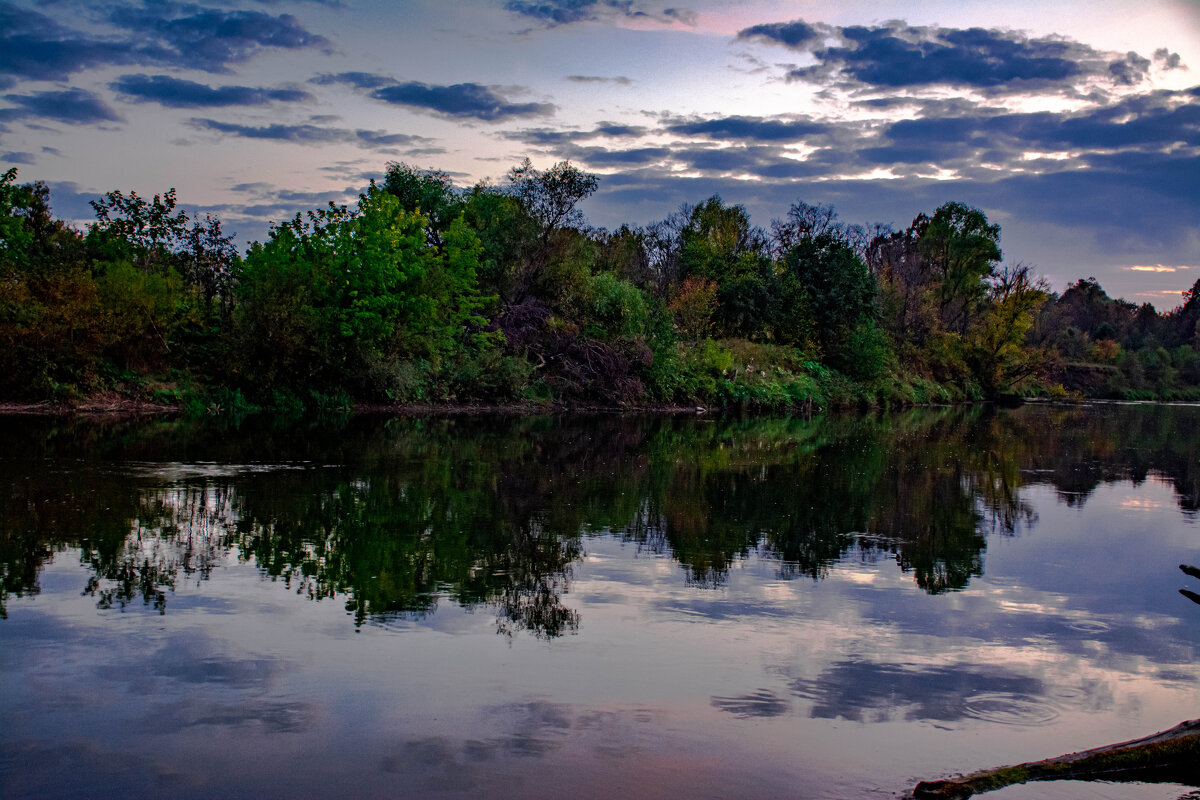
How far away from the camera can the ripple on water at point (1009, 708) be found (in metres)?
6.78

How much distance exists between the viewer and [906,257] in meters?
76.2

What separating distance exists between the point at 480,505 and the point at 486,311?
2840cm

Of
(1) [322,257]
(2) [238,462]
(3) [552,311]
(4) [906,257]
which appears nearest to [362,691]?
(2) [238,462]

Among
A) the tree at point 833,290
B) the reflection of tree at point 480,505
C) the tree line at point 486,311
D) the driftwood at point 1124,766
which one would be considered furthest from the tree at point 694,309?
the driftwood at point 1124,766

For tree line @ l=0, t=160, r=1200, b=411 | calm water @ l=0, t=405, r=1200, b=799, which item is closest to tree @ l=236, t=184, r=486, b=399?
tree line @ l=0, t=160, r=1200, b=411

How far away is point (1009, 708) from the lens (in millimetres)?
7004

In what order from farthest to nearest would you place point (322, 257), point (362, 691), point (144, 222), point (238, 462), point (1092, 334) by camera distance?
point (1092, 334) < point (144, 222) < point (322, 257) < point (238, 462) < point (362, 691)

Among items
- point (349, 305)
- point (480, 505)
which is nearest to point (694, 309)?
point (349, 305)

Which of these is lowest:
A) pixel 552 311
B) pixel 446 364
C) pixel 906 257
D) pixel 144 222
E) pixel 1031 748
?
pixel 1031 748

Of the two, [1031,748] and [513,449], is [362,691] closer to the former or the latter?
[1031,748]

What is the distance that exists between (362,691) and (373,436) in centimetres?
1969

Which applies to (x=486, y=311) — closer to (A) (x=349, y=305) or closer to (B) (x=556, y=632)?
(A) (x=349, y=305)

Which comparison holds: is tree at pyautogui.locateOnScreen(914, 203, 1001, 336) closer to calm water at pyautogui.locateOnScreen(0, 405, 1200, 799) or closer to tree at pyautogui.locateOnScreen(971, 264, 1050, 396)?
tree at pyautogui.locateOnScreen(971, 264, 1050, 396)

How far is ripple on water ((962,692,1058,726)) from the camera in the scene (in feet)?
22.2
